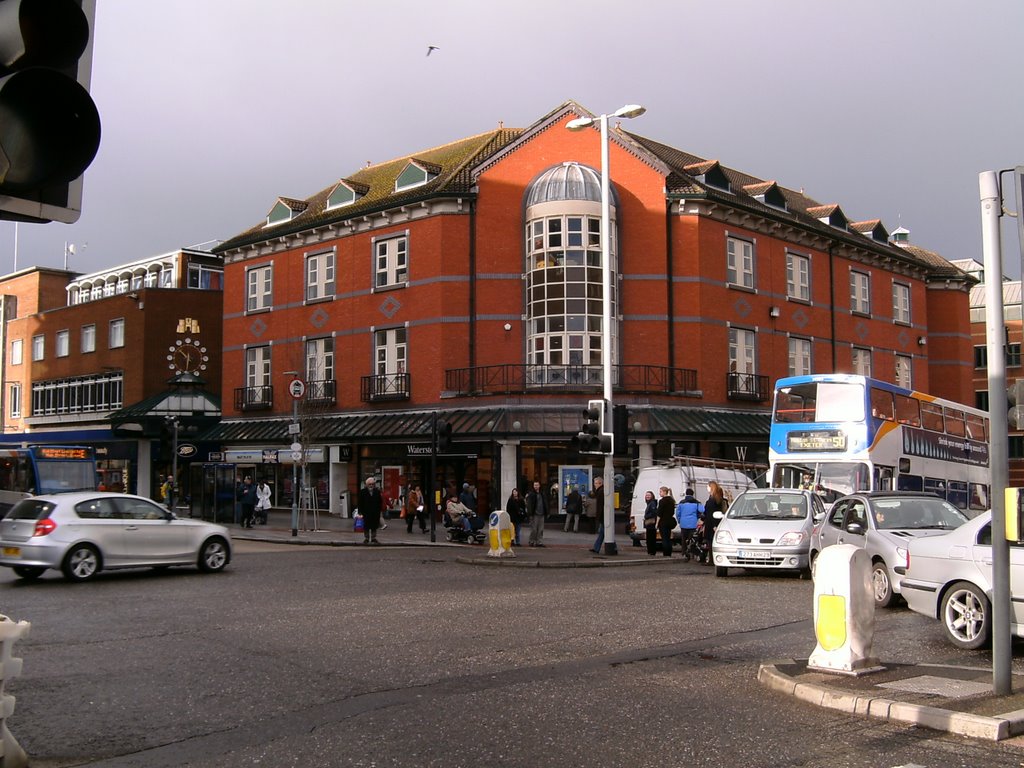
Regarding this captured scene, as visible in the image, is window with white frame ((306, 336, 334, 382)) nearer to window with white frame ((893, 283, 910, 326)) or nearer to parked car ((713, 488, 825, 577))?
parked car ((713, 488, 825, 577))

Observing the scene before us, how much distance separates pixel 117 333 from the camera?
167ft

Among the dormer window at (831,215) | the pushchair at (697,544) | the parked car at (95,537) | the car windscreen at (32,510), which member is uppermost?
the dormer window at (831,215)

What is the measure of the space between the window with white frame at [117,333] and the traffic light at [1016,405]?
160 ft

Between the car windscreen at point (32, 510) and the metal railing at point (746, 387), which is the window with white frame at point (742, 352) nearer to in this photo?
the metal railing at point (746, 387)

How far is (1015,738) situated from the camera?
6.24 meters

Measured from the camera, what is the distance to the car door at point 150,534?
1639 centimetres

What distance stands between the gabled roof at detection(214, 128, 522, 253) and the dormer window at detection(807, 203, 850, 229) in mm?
14208

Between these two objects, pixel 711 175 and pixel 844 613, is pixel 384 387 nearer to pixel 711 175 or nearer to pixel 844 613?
pixel 711 175

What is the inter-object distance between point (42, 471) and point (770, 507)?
72.9 feet

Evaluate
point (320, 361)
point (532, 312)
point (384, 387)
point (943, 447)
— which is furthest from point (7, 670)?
point (320, 361)

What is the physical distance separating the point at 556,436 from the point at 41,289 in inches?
1700

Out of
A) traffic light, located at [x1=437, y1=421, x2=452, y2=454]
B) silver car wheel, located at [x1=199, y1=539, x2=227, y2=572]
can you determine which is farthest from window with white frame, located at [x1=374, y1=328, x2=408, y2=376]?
silver car wheel, located at [x1=199, y1=539, x2=227, y2=572]

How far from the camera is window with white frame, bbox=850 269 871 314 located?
139 feet

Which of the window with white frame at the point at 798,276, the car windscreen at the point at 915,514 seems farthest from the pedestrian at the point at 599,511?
the window with white frame at the point at 798,276
